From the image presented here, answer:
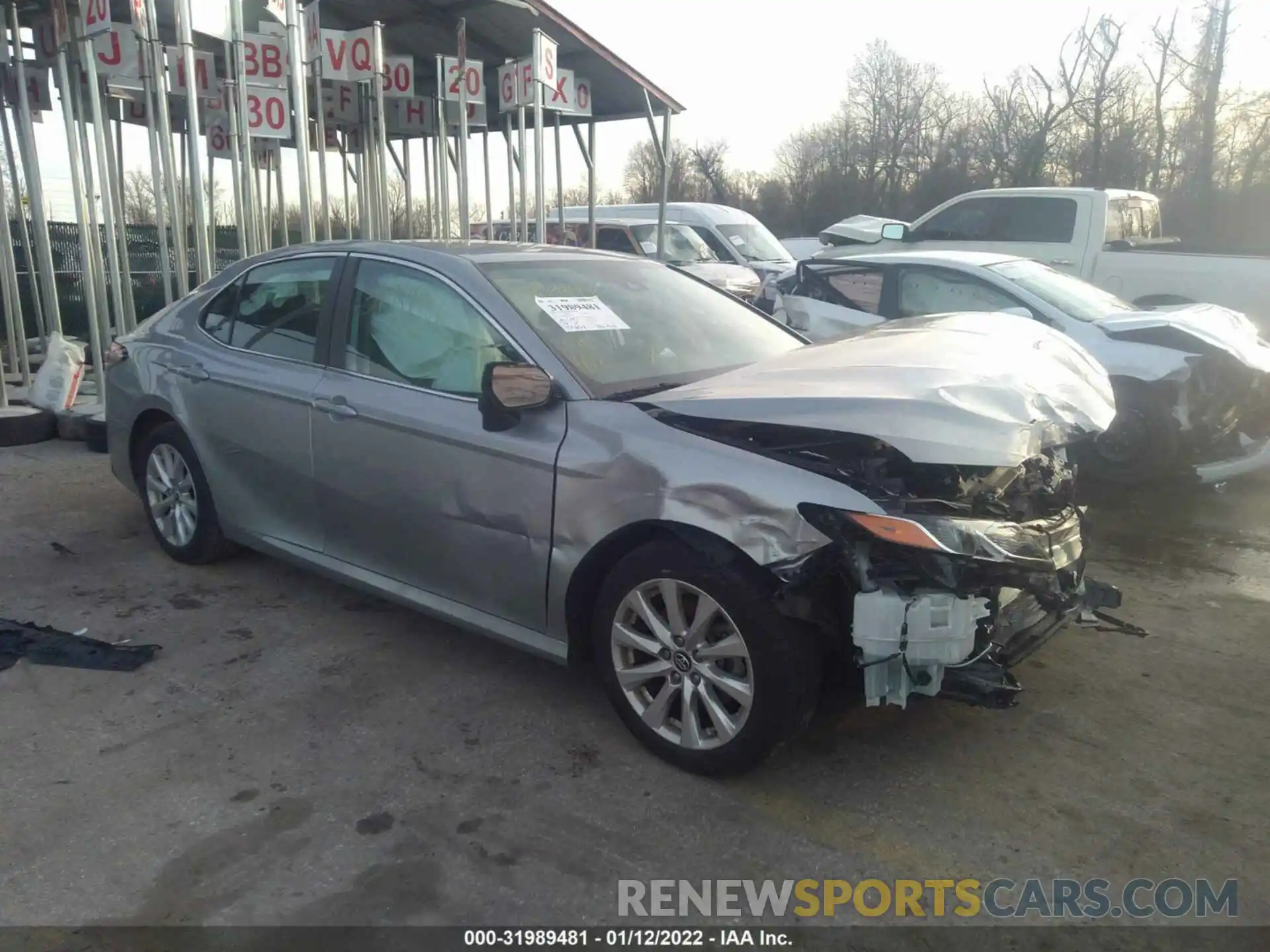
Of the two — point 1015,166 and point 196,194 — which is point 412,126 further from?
point 1015,166

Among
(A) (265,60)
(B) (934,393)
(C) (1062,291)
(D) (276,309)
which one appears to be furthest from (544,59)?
(B) (934,393)

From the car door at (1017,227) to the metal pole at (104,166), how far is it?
324 inches

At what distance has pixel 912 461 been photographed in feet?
9.77

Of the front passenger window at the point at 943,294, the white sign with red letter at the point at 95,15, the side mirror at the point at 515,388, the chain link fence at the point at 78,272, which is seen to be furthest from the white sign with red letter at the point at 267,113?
the side mirror at the point at 515,388

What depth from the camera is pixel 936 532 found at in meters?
2.85

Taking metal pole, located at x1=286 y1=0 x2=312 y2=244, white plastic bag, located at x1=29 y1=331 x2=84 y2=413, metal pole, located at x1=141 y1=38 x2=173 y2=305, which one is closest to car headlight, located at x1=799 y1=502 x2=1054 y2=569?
metal pole, located at x1=286 y1=0 x2=312 y2=244

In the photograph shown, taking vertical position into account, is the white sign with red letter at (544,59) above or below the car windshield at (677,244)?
above

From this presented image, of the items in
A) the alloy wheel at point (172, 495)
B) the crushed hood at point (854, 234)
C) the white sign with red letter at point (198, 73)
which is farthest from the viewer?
the crushed hood at point (854, 234)

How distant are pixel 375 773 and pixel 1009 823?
6.50 feet

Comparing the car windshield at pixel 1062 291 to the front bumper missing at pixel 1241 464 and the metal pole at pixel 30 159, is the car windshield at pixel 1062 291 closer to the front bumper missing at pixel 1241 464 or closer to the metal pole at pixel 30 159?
the front bumper missing at pixel 1241 464

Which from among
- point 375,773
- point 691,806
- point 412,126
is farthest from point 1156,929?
point 412,126

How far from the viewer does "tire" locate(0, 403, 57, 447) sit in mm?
7582

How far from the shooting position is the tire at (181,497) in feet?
16.1

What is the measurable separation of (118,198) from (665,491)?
9659 millimetres
